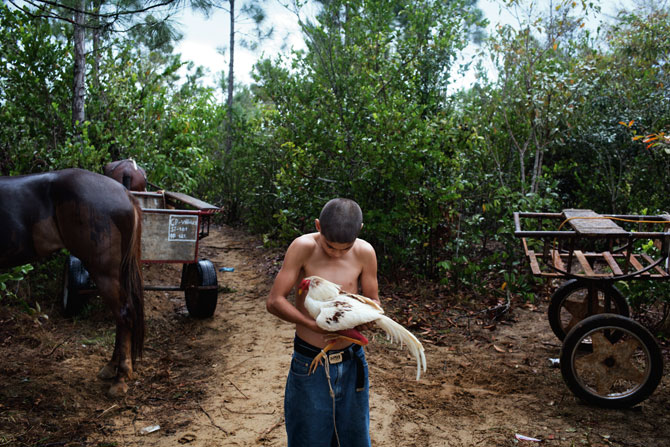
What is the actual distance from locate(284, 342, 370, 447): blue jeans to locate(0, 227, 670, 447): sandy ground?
112 cm

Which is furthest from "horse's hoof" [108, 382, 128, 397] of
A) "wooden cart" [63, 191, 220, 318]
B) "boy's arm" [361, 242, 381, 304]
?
"boy's arm" [361, 242, 381, 304]

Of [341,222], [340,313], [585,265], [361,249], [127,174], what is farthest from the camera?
[127,174]

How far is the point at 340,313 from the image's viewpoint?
2.00m

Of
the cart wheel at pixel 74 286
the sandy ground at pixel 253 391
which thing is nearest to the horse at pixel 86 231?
the sandy ground at pixel 253 391

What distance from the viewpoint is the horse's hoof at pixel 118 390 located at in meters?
3.88

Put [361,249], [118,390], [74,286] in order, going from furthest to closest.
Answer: [74,286] < [118,390] < [361,249]

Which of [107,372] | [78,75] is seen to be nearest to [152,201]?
[78,75]

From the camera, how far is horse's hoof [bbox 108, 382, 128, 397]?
388 cm

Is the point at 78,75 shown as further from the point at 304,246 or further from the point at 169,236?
the point at 304,246

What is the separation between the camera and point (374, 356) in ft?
15.4

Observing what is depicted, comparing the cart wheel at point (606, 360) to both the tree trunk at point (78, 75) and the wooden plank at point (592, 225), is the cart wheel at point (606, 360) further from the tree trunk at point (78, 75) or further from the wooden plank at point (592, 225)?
the tree trunk at point (78, 75)

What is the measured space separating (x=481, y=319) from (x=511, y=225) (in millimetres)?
1192

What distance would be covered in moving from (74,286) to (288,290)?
3742mm

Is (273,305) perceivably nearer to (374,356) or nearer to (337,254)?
(337,254)
